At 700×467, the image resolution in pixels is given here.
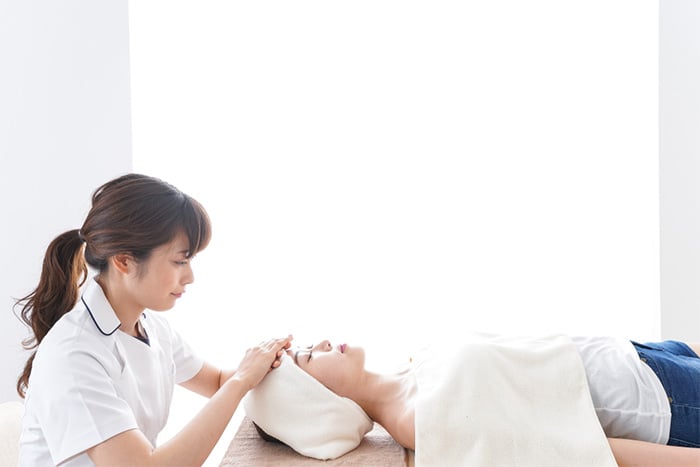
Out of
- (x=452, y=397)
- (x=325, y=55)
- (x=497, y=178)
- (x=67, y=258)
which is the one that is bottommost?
(x=452, y=397)

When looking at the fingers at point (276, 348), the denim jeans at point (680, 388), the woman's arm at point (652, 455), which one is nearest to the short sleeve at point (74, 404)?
the fingers at point (276, 348)

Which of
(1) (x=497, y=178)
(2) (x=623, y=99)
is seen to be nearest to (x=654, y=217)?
(2) (x=623, y=99)

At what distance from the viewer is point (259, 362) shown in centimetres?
169

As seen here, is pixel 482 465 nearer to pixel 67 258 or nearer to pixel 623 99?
pixel 67 258

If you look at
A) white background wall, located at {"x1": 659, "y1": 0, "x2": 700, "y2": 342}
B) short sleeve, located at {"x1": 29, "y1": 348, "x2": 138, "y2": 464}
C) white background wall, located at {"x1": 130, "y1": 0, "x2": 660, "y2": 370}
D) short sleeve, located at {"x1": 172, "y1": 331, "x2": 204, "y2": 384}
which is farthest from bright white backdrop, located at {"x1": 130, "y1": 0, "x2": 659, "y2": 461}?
short sleeve, located at {"x1": 29, "y1": 348, "x2": 138, "y2": 464}

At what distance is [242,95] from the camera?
3.09m

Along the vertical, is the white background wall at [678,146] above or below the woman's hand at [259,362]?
above

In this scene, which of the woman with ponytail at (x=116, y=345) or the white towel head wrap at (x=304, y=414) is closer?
the woman with ponytail at (x=116, y=345)

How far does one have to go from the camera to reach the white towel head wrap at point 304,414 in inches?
65.3

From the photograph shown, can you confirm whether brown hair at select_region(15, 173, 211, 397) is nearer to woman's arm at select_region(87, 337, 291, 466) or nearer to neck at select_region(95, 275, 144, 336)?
neck at select_region(95, 275, 144, 336)

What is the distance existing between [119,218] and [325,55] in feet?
5.87

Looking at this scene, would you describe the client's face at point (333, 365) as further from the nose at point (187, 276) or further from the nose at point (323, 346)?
the nose at point (187, 276)

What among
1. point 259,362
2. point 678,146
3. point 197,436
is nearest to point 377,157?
point 678,146

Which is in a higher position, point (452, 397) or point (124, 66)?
point (124, 66)
